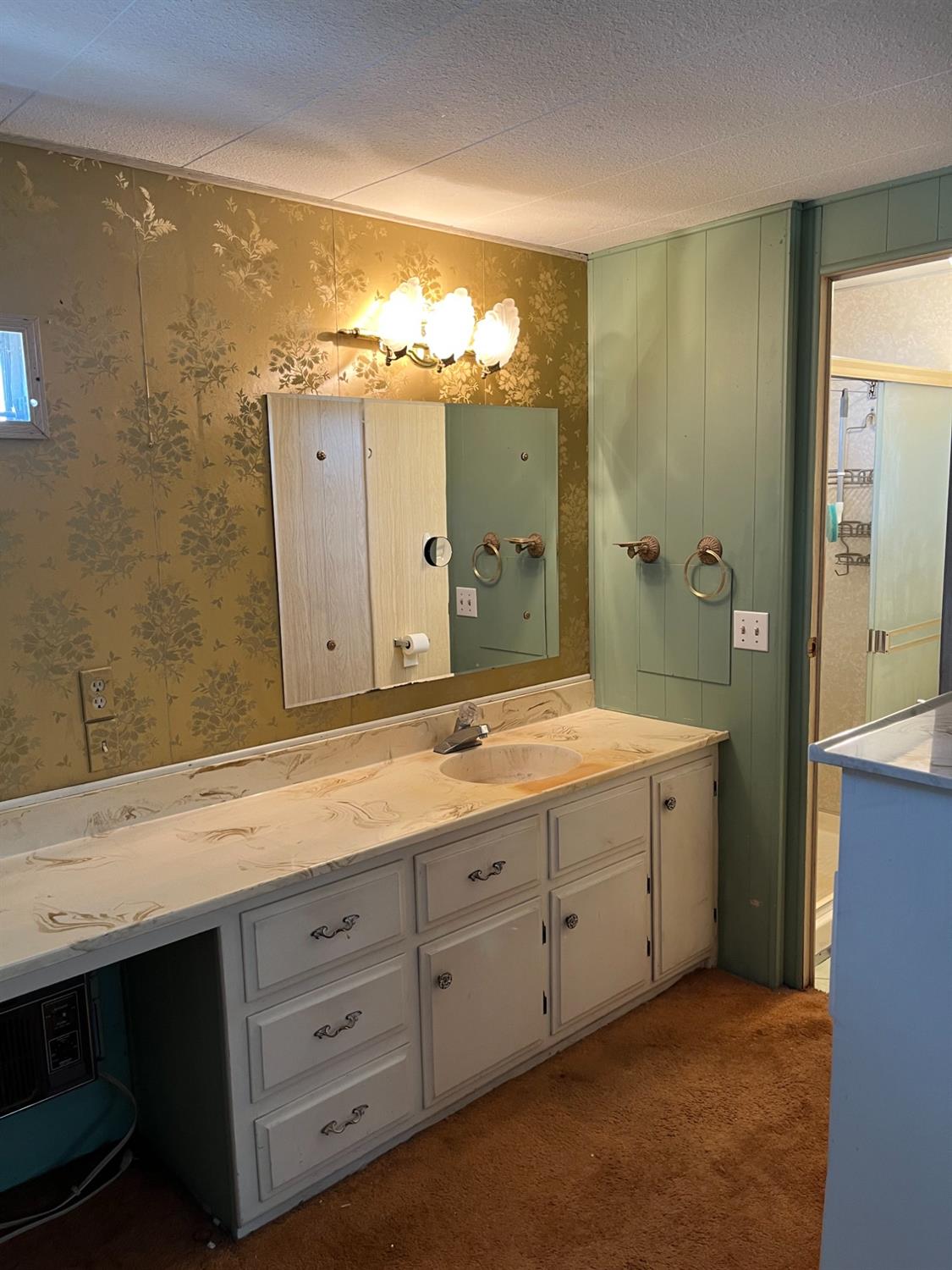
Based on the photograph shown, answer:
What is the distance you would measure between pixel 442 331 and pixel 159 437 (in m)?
0.85

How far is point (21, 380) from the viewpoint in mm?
2002

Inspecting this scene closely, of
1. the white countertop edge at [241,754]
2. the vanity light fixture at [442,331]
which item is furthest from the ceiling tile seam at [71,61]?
the white countertop edge at [241,754]

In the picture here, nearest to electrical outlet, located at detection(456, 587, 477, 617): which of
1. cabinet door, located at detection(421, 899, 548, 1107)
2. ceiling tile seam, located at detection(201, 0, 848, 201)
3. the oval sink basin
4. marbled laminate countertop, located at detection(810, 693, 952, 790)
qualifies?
the oval sink basin

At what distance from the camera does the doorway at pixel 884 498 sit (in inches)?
151

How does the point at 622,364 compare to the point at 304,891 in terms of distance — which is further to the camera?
the point at 622,364

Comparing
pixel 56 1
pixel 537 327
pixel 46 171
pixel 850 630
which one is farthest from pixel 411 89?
pixel 850 630

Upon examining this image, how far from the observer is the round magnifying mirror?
2787mm

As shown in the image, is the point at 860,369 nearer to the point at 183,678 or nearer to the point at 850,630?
the point at 850,630

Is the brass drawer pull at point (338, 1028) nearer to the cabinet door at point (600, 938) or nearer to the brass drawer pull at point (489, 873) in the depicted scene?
the brass drawer pull at point (489, 873)

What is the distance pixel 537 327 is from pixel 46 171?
57.1 inches

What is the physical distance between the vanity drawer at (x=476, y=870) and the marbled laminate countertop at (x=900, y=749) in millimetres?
1017

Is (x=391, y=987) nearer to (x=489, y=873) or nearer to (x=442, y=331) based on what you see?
(x=489, y=873)

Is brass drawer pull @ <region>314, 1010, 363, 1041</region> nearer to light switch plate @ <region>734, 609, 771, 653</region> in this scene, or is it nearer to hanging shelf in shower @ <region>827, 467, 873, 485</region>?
light switch plate @ <region>734, 609, 771, 653</region>

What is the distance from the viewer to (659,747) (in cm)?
280
